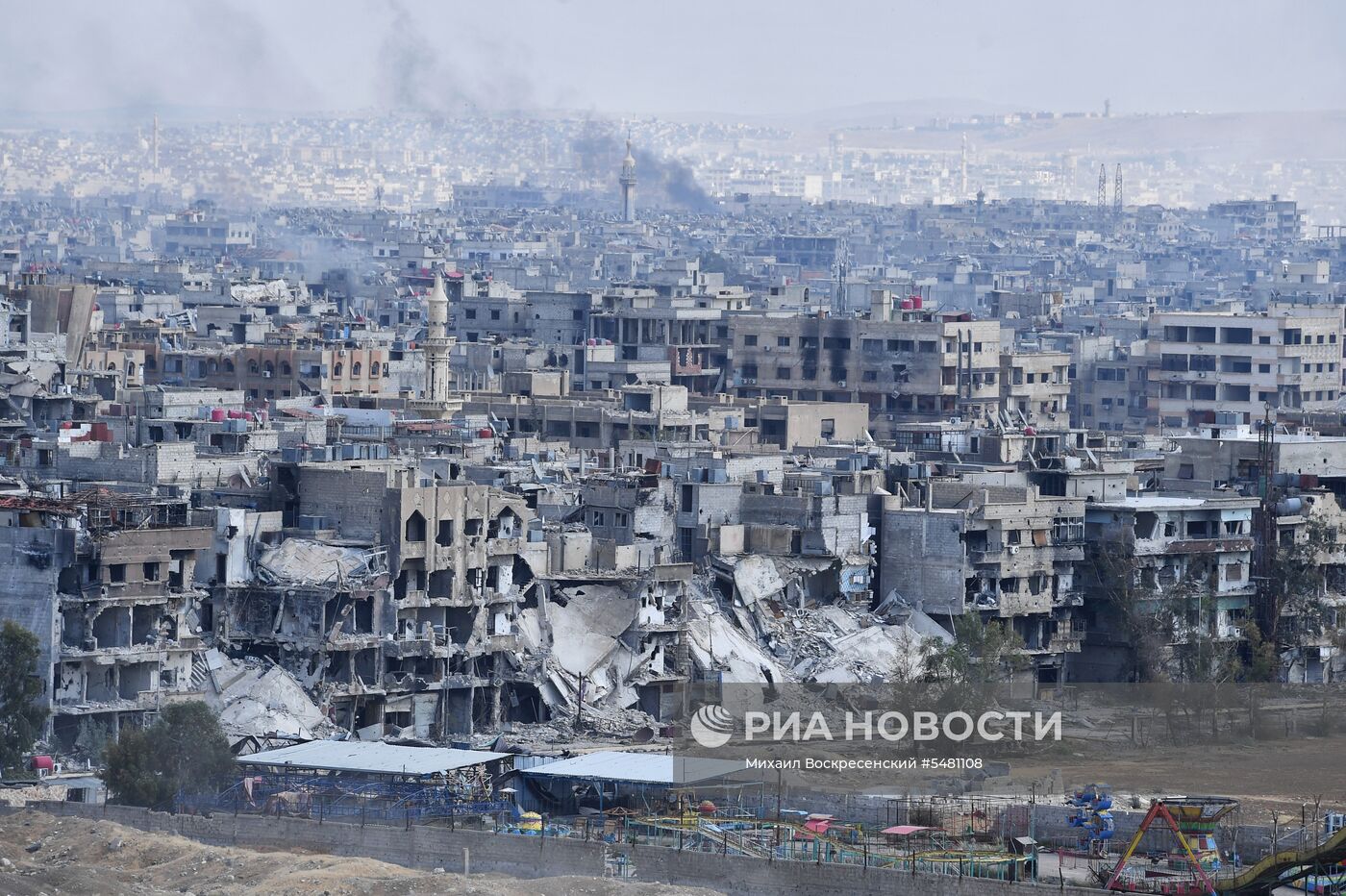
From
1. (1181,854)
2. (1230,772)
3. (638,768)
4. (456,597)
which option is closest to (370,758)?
(638,768)

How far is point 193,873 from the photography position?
3609 centimetres

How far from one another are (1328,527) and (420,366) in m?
24.9

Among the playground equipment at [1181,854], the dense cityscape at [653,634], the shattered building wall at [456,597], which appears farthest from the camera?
the shattered building wall at [456,597]

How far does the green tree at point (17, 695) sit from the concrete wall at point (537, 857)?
216 cm

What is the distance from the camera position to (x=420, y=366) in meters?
74.8

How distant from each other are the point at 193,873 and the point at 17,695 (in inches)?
222

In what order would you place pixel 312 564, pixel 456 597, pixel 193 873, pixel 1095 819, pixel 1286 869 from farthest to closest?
pixel 456 597
pixel 312 564
pixel 1095 819
pixel 1286 869
pixel 193 873

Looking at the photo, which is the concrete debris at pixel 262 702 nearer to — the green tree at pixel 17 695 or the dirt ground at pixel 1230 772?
the green tree at pixel 17 695

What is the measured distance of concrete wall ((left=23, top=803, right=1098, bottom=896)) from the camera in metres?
35.8

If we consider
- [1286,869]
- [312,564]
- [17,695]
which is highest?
[312,564]

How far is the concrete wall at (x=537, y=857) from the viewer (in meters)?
35.8

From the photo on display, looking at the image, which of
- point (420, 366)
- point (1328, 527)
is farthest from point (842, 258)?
point (1328, 527)

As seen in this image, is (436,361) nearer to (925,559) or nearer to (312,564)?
(925,559)

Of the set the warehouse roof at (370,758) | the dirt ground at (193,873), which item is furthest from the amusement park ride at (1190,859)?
the warehouse roof at (370,758)
